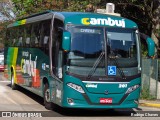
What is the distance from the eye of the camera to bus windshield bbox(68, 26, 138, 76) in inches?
444

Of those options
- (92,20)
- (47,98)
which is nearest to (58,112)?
(47,98)

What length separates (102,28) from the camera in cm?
1166

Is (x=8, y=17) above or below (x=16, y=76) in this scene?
above

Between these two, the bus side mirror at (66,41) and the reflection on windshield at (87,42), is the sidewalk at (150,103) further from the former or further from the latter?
the bus side mirror at (66,41)

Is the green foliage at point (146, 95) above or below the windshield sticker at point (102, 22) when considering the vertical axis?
below

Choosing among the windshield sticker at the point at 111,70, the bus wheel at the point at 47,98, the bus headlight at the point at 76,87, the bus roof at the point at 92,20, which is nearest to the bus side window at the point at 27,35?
the bus wheel at the point at 47,98

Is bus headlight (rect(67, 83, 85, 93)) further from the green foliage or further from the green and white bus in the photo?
the green foliage

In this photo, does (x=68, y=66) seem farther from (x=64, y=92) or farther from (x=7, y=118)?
(x=7, y=118)

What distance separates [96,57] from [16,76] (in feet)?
25.7

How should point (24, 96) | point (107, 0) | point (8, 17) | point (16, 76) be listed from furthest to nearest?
1. point (8, 17)
2. point (107, 0)
3. point (16, 76)
4. point (24, 96)

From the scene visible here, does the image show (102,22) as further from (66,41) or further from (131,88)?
(131,88)

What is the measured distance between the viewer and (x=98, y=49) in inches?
450

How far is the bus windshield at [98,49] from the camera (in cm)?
1127

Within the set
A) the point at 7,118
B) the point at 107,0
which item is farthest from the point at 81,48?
the point at 107,0
